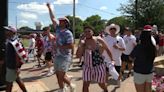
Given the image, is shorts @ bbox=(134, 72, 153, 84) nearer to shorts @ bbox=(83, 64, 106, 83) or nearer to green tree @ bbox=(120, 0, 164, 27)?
shorts @ bbox=(83, 64, 106, 83)

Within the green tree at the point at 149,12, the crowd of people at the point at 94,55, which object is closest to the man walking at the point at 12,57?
the crowd of people at the point at 94,55

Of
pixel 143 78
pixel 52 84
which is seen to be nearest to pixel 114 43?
pixel 52 84

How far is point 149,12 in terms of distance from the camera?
2099 inches

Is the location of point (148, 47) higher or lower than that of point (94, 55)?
higher

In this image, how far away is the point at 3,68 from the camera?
30.2 feet

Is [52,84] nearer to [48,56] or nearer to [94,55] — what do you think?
[48,56]

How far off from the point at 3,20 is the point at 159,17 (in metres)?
44.3

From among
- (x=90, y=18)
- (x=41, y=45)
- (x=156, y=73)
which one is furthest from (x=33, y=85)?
(x=90, y=18)

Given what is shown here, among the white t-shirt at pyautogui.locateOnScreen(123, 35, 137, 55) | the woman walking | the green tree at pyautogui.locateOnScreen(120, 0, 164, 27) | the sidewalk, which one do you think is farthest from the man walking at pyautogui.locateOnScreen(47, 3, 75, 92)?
the green tree at pyautogui.locateOnScreen(120, 0, 164, 27)

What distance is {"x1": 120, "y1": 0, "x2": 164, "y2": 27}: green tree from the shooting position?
5178 cm

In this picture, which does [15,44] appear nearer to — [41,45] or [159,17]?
[41,45]

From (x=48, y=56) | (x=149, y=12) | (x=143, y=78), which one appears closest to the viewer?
(x=143, y=78)

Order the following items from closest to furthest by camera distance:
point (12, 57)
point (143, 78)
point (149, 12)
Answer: point (143, 78) → point (12, 57) → point (149, 12)

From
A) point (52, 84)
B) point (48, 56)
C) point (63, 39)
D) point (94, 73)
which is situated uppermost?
point (63, 39)
